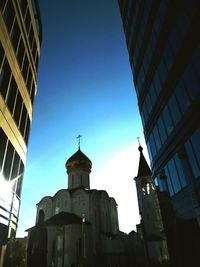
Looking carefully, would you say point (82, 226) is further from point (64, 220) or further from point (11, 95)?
point (11, 95)

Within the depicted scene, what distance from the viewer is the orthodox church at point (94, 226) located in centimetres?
3296

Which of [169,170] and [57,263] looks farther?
[57,263]

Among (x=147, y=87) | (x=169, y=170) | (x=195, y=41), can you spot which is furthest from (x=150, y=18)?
(x=169, y=170)

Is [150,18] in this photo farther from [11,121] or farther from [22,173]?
[22,173]

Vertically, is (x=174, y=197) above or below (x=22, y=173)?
below

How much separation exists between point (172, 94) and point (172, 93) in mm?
71

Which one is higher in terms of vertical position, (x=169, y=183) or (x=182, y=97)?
(x=182, y=97)

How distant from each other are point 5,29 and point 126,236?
134ft

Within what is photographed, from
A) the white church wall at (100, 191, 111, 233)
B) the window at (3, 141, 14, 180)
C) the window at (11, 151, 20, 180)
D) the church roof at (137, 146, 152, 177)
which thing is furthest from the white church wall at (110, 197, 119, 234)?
the window at (3, 141, 14, 180)

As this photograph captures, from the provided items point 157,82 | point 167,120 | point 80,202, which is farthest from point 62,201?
point 157,82

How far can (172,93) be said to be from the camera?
51.0 ft

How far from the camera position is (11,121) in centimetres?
1114

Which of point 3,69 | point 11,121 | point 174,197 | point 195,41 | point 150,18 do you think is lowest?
point 174,197

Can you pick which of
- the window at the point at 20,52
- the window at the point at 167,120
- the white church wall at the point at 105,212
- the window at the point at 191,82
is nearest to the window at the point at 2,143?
the window at the point at 20,52
